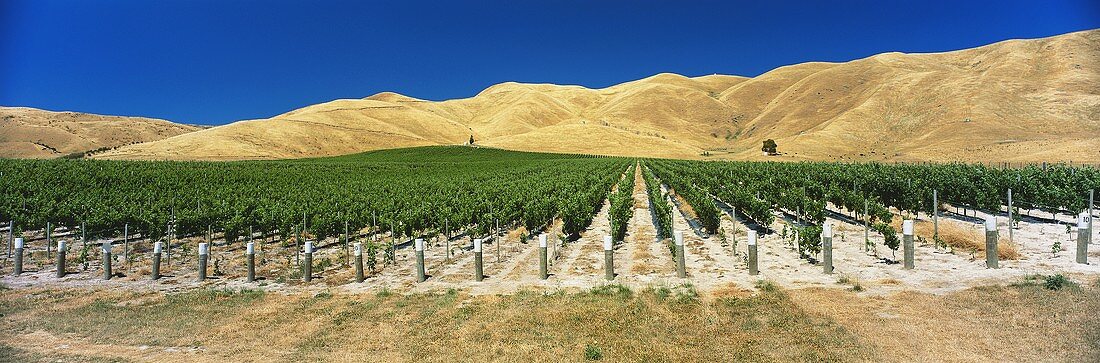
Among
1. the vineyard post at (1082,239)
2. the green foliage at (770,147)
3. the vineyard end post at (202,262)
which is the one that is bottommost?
the vineyard end post at (202,262)

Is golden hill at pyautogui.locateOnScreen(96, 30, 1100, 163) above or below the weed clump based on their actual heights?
above

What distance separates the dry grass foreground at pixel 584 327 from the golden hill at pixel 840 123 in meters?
68.0

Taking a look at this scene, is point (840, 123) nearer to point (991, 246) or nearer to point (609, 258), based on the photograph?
point (991, 246)

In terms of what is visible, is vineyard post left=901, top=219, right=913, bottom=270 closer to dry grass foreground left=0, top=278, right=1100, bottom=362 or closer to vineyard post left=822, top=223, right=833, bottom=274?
vineyard post left=822, top=223, right=833, bottom=274

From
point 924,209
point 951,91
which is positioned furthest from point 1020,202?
point 951,91

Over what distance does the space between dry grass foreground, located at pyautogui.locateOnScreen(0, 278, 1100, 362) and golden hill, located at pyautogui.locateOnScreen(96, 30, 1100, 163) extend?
67958 millimetres

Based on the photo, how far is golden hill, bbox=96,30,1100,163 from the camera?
85562mm

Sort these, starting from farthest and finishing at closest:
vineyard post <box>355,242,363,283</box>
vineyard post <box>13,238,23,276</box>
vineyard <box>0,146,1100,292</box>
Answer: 1. vineyard post <box>13,238,23,276</box>
2. vineyard <box>0,146,1100,292</box>
3. vineyard post <box>355,242,363,283</box>

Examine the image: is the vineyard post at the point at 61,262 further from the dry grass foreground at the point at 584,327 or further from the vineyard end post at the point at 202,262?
the vineyard end post at the point at 202,262

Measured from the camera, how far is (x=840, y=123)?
113 metres

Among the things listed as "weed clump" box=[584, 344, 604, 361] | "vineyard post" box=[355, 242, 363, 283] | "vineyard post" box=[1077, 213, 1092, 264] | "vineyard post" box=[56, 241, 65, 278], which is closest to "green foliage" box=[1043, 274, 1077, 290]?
"vineyard post" box=[1077, 213, 1092, 264]

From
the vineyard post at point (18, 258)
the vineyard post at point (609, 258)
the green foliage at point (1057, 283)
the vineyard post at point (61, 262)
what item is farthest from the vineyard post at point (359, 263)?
the green foliage at point (1057, 283)

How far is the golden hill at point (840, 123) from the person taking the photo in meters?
85.6

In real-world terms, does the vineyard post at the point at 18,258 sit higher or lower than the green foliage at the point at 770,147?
lower
